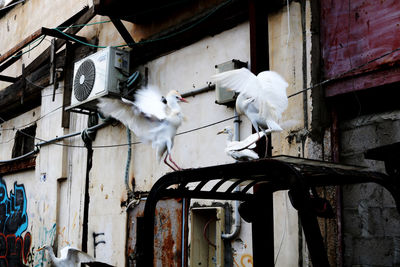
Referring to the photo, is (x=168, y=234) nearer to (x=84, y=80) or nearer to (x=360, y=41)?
(x=84, y=80)

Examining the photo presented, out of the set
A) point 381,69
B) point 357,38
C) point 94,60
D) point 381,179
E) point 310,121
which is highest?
point 94,60

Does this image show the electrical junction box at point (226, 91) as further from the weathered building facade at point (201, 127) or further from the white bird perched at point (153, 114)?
the white bird perched at point (153, 114)

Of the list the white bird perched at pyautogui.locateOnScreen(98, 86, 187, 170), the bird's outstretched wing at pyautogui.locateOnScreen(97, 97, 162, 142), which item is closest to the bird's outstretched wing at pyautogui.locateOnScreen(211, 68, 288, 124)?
the white bird perched at pyautogui.locateOnScreen(98, 86, 187, 170)

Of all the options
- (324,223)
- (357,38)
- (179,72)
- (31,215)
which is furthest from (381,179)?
(31,215)

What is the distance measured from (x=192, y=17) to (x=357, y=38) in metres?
2.92

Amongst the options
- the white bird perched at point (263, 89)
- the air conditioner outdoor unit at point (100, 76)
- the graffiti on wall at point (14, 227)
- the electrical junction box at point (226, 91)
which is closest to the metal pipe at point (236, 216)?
the electrical junction box at point (226, 91)

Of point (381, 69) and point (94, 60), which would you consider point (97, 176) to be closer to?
point (94, 60)

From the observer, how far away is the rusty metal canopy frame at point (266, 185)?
2598 mm

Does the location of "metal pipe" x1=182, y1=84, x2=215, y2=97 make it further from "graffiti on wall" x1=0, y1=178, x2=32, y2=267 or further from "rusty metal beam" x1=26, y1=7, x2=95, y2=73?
"graffiti on wall" x1=0, y1=178, x2=32, y2=267

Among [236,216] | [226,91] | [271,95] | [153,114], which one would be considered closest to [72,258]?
[236,216]

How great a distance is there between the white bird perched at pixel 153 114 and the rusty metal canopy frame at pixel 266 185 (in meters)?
1.74

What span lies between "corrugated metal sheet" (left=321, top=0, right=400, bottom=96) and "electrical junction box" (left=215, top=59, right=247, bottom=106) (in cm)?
116

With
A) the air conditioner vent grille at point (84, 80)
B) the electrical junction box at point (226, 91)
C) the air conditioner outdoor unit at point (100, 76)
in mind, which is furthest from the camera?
the air conditioner vent grille at point (84, 80)

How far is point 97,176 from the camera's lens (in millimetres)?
8773
